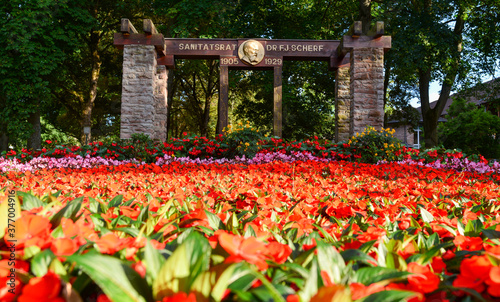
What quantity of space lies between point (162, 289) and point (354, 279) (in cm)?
45

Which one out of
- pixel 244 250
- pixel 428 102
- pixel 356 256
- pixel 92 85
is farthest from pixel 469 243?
pixel 428 102

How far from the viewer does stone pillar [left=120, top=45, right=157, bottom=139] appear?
10.4 metres

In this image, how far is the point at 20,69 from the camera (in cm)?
1244

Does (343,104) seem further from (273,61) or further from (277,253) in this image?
(277,253)

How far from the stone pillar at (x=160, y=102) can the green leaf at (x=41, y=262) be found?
11014 millimetres

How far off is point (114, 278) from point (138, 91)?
1057cm

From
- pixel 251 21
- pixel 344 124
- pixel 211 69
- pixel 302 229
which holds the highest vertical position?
pixel 251 21

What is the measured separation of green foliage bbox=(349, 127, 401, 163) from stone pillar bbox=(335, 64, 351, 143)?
10.7ft

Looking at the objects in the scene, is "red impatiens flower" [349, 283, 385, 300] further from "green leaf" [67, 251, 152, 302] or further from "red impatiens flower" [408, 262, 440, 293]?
"green leaf" [67, 251, 152, 302]

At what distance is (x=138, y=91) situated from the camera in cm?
1049

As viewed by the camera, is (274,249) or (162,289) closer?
(162,289)

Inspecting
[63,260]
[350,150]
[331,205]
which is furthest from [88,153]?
[63,260]

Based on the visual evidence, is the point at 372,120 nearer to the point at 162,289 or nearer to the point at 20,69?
the point at 162,289

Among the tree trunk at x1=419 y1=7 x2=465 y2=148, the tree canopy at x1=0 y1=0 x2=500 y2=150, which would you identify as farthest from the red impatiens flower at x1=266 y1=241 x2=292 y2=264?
the tree trunk at x1=419 y1=7 x2=465 y2=148
